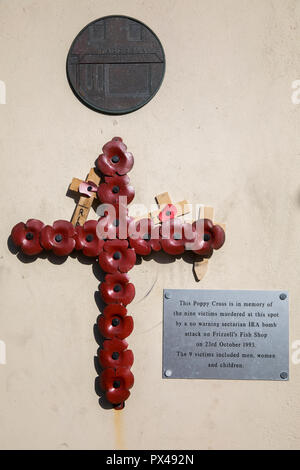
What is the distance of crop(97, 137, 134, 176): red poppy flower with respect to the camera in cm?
214

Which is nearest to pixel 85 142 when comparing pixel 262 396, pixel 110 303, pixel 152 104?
pixel 152 104

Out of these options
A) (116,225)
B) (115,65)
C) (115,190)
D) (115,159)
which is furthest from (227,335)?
(115,65)

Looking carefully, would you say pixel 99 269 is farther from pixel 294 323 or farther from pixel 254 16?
pixel 254 16

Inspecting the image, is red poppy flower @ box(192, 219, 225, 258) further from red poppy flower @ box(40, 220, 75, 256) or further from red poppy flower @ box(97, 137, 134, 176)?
red poppy flower @ box(40, 220, 75, 256)

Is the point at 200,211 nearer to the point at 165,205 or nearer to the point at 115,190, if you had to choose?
the point at 165,205

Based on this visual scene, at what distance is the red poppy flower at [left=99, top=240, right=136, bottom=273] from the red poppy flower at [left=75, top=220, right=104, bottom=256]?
3cm

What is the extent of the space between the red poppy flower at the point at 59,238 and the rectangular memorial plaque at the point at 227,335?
46cm

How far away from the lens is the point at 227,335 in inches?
85.4

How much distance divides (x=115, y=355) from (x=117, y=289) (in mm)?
273

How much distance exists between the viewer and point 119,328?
2.13 meters

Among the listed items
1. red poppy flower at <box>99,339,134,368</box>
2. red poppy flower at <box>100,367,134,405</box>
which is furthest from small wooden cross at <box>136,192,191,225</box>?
red poppy flower at <box>100,367,134,405</box>

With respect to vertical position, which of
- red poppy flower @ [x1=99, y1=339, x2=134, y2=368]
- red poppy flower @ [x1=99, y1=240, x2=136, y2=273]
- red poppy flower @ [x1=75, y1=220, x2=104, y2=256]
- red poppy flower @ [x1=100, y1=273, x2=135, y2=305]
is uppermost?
red poppy flower @ [x1=75, y1=220, x2=104, y2=256]

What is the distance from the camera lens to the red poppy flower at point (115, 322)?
211cm

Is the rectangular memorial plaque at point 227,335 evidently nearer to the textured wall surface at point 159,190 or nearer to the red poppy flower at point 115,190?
the textured wall surface at point 159,190
